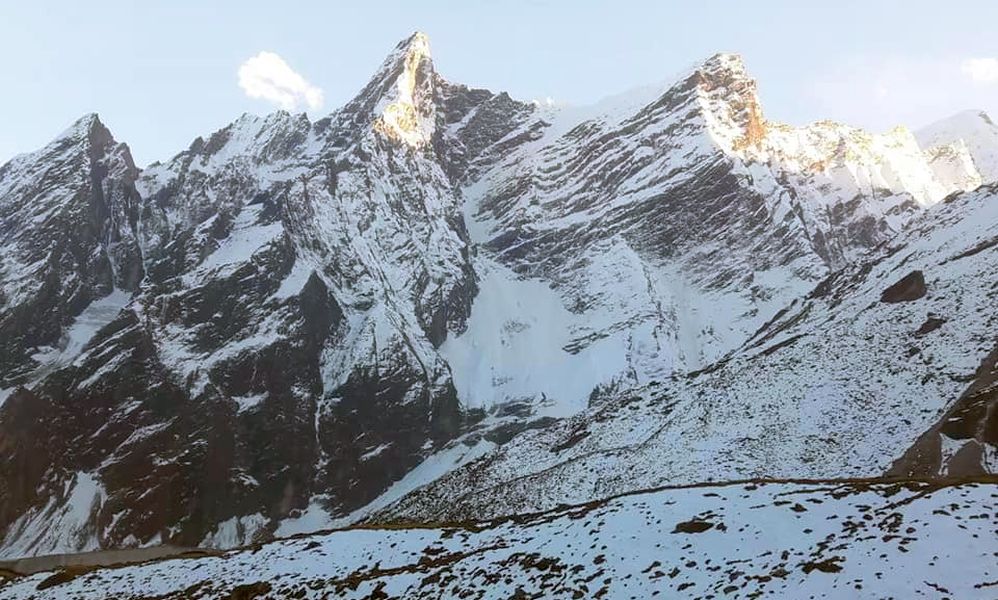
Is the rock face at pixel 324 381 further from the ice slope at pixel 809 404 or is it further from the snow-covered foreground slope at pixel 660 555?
the snow-covered foreground slope at pixel 660 555

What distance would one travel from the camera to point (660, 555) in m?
22.2

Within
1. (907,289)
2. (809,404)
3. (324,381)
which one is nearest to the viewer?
(809,404)

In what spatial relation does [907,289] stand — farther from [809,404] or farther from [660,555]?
[660,555]

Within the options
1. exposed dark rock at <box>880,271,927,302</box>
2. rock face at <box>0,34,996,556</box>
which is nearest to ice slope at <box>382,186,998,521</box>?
exposed dark rock at <box>880,271,927,302</box>

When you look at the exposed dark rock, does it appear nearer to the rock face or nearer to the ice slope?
the ice slope

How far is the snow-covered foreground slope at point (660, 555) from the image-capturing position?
17.5m

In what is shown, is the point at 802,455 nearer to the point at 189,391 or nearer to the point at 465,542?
the point at 465,542

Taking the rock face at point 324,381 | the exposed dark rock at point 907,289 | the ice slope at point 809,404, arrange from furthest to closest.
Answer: the rock face at point 324,381, the exposed dark rock at point 907,289, the ice slope at point 809,404

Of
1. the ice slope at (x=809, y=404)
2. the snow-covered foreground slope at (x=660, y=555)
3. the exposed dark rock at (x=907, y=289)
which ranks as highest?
the snow-covered foreground slope at (x=660, y=555)

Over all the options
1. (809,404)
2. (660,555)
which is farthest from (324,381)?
(660,555)

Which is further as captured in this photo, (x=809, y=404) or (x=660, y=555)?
(x=809, y=404)

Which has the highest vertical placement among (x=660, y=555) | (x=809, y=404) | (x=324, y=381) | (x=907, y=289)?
(x=324, y=381)

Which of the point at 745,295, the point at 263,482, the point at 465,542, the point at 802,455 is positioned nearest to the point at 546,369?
the point at 745,295

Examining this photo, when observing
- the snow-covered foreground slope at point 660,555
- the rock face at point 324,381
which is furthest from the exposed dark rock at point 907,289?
the snow-covered foreground slope at point 660,555
